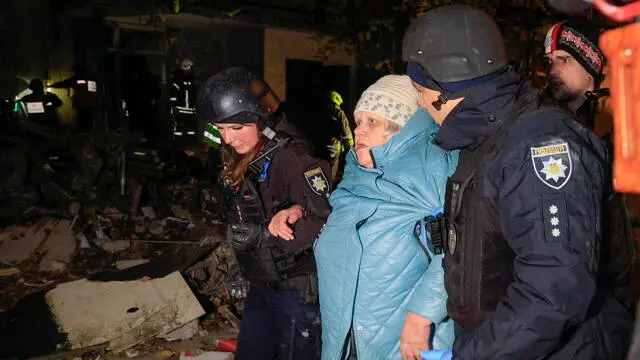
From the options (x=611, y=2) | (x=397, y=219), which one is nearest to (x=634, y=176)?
(x=611, y=2)

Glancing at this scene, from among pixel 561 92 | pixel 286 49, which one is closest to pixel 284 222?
pixel 561 92

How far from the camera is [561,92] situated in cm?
319

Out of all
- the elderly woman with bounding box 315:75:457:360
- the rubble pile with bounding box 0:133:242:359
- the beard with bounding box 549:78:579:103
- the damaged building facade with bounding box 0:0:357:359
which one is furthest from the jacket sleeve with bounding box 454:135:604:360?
the rubble pile with bounding box 0:133:242:359

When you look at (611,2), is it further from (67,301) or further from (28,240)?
(28,240)

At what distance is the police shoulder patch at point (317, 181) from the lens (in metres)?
2.90

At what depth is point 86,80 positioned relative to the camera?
1359cm

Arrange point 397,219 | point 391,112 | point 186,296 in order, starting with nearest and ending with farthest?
point 397,219
point 391,112
point 186,296

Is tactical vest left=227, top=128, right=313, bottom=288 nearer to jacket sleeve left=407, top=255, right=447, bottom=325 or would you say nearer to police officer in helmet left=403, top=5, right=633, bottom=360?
jacket sleeve left=407, top=255, right=447, bottom=325

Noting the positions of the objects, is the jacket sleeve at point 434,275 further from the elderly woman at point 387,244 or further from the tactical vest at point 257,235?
the tactical vest at point 257,235

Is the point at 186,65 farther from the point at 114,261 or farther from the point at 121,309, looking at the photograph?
the point at 121,309

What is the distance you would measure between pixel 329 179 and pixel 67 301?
3.53m

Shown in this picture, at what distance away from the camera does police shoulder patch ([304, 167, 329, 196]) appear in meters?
2.90

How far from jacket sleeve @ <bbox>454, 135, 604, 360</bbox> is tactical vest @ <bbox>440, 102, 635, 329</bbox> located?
8cm

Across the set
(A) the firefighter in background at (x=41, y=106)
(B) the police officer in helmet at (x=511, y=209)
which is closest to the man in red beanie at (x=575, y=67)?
(B) the police officer in helmet at (x=511, y=209)
